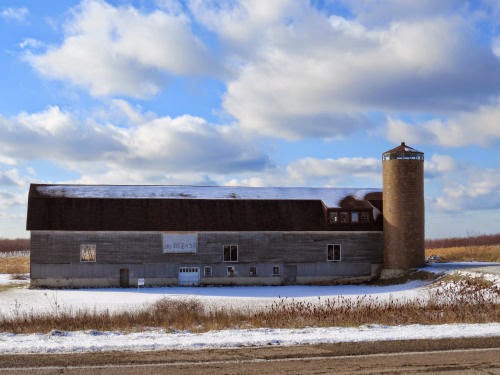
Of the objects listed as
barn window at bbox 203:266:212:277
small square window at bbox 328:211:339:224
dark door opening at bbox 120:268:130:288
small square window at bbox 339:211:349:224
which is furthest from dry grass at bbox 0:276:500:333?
small square window at bbox 339:211:349:224

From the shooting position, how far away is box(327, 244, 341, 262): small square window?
1748 inches

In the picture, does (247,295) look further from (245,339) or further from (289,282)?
(245,339)

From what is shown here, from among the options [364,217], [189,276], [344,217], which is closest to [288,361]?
[189,276]

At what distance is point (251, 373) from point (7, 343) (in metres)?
6.21

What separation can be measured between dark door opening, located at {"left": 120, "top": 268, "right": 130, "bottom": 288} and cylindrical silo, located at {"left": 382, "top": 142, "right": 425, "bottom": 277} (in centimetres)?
1932

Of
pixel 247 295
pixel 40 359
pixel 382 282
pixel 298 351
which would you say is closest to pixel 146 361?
pixel 40 359

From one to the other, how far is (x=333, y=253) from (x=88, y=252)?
18.1 m

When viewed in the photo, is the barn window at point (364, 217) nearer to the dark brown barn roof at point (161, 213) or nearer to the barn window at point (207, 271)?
the dark brown barn roof at point (161, 213)

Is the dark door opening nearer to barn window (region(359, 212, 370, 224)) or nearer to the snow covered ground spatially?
barn window (region(359, 212, 370, 224))

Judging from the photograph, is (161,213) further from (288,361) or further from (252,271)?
(288,361)

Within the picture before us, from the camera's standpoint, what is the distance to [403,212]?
44.1 meters

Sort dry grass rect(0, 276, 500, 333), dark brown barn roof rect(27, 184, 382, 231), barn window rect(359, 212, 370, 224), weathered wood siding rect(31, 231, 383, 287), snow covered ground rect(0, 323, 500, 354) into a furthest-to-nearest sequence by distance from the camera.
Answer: barn window rect(359, 212, 370, 224) → dark brown barn roof rect(27, 184, 382, 231) → weathered wood siding rect(31, 231, 383, 287) → dry grass rect(0, 276, 500, 333) → snow covered ground rect(0, 323, 500, 354)

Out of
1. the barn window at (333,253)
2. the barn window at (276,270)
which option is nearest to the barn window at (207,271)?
the barn window at (276,270)

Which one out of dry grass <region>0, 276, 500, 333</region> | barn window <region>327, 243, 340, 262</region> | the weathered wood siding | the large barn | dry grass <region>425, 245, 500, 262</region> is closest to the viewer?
dry grass <region>0, 276, 500, 333</region>
